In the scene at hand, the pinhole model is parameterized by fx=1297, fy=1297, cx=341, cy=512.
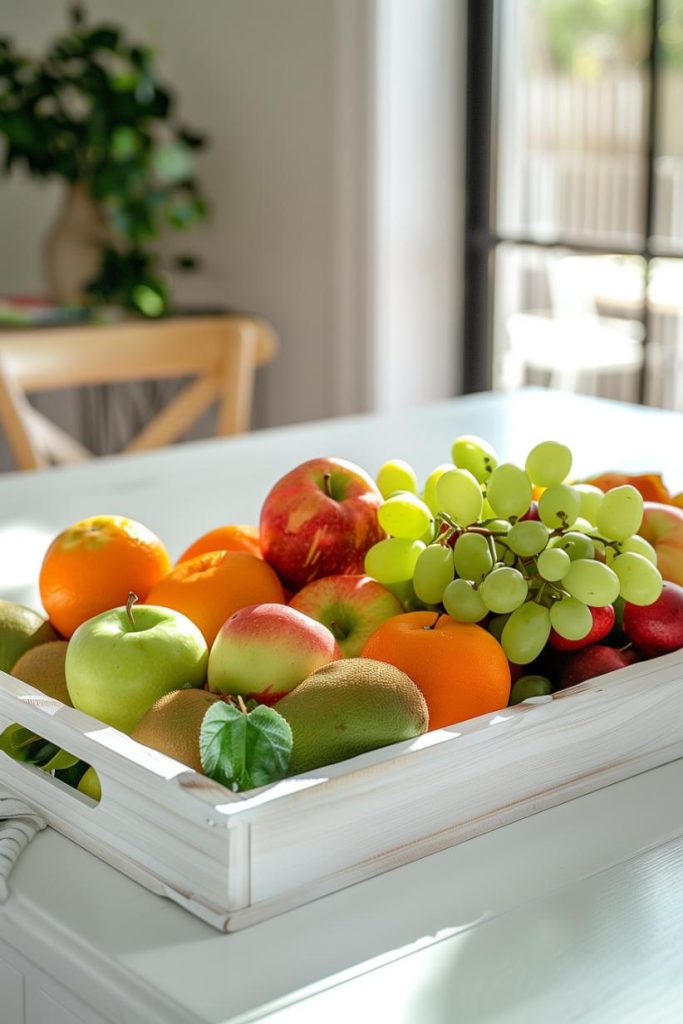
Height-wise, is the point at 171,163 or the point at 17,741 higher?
the point at 171,163

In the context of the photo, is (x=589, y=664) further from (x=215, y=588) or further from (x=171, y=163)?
(x=171, y=163)

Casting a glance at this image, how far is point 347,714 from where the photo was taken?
62 centimetres

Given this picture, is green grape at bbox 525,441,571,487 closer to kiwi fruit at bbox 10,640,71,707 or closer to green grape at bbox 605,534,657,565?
green grape at bbox 605,534,657,565

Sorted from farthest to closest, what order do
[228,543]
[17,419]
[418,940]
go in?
[17,419]
[228,543]
[418,940]

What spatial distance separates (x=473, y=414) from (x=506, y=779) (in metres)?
1.22

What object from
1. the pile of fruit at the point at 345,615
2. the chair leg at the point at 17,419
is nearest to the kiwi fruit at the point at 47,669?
the pile of fruit at the point at 345,615

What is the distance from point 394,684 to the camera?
0.64 meters

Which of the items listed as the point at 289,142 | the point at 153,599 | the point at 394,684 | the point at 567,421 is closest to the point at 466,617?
the point at 394,684

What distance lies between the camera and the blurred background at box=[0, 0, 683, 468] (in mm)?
3008

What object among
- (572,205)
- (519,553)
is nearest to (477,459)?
(519,553)

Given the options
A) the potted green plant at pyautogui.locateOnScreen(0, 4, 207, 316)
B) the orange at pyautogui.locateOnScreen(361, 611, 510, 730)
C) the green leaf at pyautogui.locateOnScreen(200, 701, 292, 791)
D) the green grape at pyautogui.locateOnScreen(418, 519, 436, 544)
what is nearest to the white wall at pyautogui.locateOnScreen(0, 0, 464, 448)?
the potted green plant at pyautogui.locateOnScreen(0, 4, 207, 316)

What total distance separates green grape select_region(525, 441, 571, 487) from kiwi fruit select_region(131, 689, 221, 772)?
10.0 inches

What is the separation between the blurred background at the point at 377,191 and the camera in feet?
9.87

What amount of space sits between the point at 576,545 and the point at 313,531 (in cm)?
17
